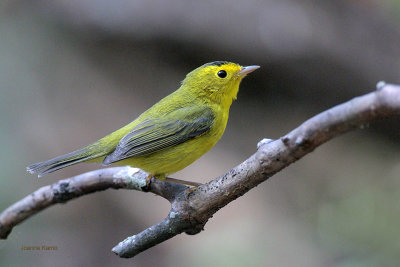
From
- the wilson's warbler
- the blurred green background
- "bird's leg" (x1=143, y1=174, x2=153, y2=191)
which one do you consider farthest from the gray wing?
the blurred green background

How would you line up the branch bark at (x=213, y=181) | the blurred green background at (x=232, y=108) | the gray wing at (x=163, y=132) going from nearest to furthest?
the branch bark at (x=213, y=181), the gray wing at (x=163, y=132), the blurred green background at (x=232, y=108)

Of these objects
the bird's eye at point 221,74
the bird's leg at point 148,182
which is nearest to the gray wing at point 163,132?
the bird's leg at point 148,182

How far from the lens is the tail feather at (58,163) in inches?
148

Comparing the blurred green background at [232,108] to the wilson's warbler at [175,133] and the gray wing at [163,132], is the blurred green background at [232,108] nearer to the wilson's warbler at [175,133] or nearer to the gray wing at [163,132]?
the wilson's warbler at [175,133]

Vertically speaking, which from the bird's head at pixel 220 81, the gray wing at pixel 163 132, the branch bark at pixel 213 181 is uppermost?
the bird's head at pixel 220 81

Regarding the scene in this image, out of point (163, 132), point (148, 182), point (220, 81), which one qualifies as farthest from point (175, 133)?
point (220, 81)

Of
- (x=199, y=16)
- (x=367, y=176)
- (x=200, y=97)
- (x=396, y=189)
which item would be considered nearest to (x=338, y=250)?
(x=396, y=189)

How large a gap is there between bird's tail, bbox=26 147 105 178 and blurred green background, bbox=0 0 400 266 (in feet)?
6.03

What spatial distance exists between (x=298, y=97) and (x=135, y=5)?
10.3 feet

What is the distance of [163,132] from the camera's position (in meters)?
→ 3.95

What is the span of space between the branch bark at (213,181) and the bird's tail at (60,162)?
0.14 metres

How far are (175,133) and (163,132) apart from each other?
0.11 m

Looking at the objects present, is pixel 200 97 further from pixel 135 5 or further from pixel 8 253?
pixel 135 5

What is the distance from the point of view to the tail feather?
3.76 metres
